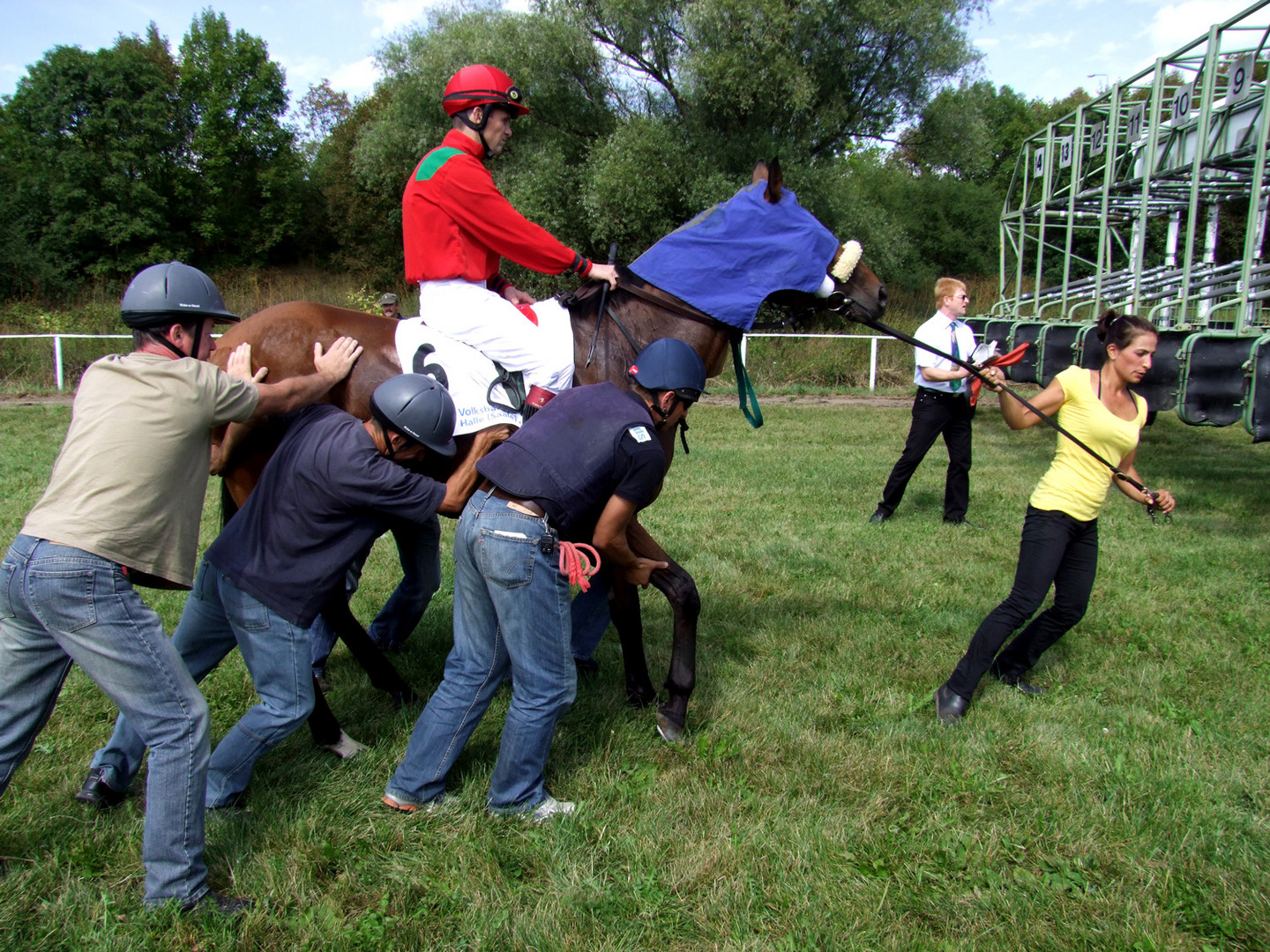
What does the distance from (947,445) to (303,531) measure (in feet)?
21.4

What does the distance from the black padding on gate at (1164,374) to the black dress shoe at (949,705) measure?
535 cm

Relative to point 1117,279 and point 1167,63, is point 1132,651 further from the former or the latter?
point 1117,279

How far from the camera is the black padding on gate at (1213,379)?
24.8 ft

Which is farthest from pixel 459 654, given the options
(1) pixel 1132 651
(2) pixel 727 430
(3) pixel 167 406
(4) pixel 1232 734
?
(2) pixel 727 430

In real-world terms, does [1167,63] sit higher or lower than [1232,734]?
higher

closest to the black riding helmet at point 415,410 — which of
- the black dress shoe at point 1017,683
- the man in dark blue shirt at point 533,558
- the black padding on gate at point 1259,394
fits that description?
the man in dark blue shirt at point 533,558

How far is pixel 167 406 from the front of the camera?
2686 mm

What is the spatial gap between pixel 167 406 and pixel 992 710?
12.4ft

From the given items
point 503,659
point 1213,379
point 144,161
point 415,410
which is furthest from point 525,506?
point 144,161

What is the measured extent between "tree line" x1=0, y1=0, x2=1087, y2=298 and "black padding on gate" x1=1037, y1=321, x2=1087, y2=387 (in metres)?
10.4

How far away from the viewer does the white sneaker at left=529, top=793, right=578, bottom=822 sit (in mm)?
3406

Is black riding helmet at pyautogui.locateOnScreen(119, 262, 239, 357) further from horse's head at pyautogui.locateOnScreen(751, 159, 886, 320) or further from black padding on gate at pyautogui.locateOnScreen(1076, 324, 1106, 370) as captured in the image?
A: black padding on gate at pyautogui.locateOnScreen(1076, 324, 1106, 370)

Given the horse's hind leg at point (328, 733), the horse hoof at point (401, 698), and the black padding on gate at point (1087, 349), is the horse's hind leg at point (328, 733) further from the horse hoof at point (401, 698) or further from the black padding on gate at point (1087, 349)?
the black padding on gate at point (1087, 349)

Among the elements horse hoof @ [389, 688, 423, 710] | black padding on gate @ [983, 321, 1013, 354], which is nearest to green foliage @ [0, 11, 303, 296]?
black padding on gate @ [983, 321, 1013, 354]
